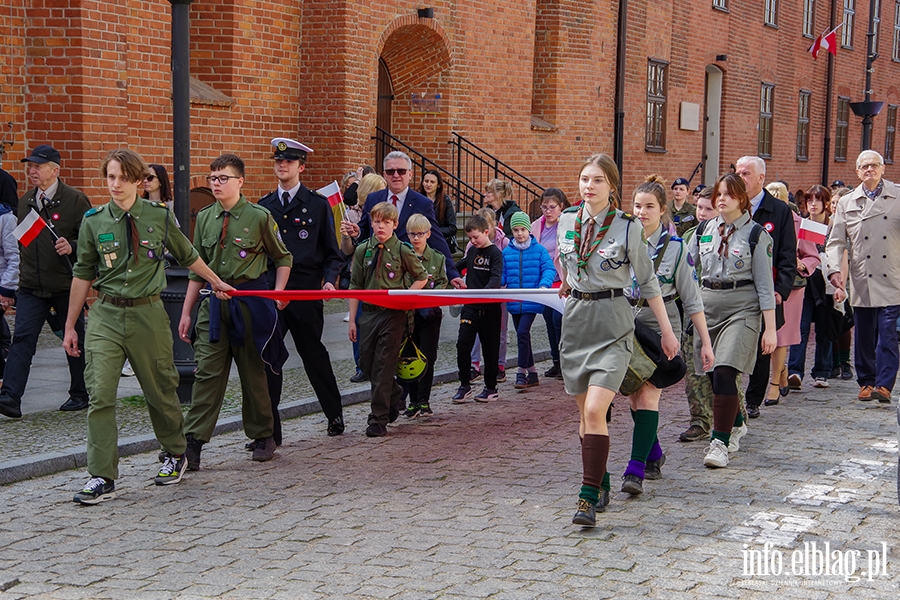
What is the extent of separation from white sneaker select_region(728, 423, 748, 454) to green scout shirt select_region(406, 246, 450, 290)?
97.8 inches

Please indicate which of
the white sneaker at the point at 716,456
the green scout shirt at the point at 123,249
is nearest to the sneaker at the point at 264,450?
the green scout shirt at the point at 123,249

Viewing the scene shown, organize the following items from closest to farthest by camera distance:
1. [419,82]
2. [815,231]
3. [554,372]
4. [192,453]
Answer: [192,453], [815,231], [554,372], [419,82]

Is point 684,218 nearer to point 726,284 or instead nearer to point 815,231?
point 815,231

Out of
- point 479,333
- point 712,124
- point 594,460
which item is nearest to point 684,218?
point 479,333

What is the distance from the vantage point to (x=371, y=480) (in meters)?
6.90

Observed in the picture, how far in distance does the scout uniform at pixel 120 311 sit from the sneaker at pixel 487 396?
3619 millimetres

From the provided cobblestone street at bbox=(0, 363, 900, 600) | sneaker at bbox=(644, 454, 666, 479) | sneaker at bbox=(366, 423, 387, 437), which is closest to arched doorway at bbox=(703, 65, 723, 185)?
cobblestone street at bbox=(0, 363, 900, 600)

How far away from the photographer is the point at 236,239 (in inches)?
281

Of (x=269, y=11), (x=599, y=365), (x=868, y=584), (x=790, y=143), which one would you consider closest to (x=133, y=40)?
(x=269, y=11)

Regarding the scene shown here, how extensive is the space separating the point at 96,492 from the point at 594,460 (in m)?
2.69

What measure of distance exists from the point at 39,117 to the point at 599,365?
28.6 feet

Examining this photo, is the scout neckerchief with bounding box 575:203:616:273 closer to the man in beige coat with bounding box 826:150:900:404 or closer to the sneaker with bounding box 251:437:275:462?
the sneaker with bounding box 251:437:275:462

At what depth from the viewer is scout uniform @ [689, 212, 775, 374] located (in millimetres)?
7508

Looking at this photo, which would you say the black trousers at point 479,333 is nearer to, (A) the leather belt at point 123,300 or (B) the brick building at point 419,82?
(A) the leather belt at point 123,300
